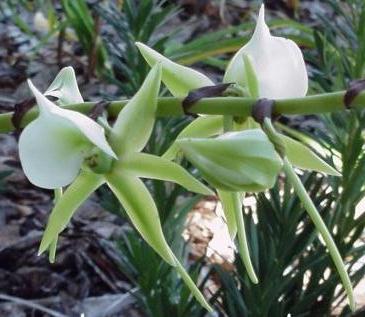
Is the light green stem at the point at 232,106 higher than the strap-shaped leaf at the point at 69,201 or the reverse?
higher

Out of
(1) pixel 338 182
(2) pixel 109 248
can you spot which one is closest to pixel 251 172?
(1) pixel 338 182

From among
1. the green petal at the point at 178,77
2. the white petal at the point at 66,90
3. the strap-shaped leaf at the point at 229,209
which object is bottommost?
the strap-shaped leaf at the point at 229,209

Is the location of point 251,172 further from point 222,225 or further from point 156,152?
point 222,225

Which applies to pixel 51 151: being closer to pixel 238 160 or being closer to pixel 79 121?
pixel 79 121

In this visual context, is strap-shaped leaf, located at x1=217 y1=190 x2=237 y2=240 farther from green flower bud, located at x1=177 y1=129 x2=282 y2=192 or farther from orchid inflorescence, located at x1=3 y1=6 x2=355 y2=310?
green flower bud, located at x1=177 y1=129 x2=282 y2=192

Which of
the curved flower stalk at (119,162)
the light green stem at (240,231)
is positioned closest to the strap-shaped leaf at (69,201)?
the curved flower stalk at (119,162)

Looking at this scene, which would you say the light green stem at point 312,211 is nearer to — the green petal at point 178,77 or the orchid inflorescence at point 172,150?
the orchid inflorescence at point 172,150

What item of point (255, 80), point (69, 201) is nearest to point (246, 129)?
point (255, 80)

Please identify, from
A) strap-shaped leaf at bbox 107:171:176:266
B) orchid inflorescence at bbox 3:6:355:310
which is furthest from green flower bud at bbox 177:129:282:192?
strap-shaped leaf at bbox 107:171:176:266
